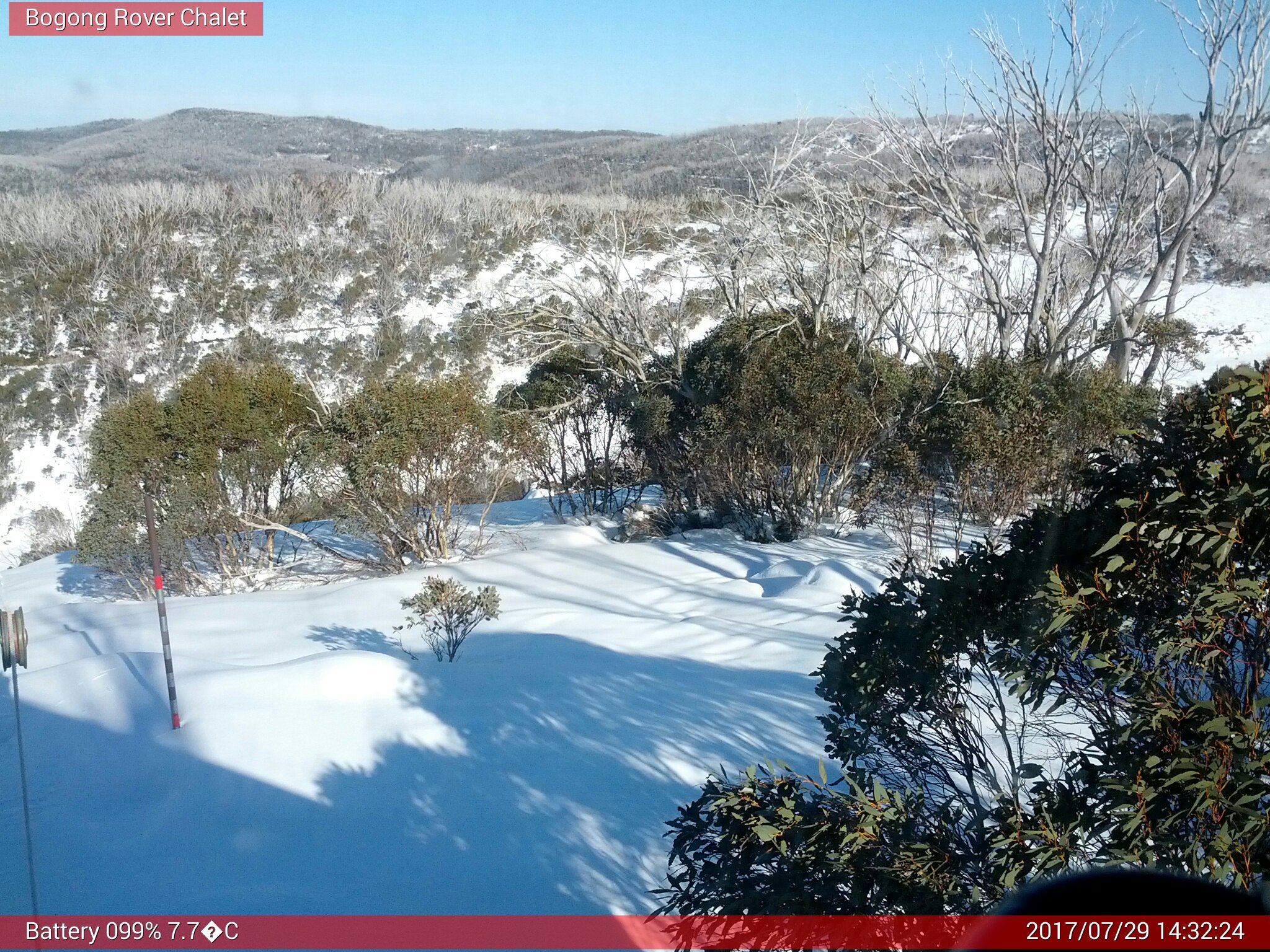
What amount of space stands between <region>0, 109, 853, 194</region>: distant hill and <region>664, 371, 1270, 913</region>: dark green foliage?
128 feet

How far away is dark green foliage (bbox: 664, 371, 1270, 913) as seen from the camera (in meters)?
2.16

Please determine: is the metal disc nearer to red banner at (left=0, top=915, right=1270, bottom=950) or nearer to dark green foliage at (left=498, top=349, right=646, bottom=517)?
red banner at (left=0, top=915, right=1270, bottom=950)

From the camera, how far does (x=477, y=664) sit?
7691 mm

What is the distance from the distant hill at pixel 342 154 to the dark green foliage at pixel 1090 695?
38.9 meters

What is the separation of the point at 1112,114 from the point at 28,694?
1457 centimetres

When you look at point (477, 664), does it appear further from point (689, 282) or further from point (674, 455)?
point (689, 282)

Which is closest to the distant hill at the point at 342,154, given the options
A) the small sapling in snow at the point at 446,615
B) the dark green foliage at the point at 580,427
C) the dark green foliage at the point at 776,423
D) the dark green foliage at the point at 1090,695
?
the dark green foliage at the point at 580,427

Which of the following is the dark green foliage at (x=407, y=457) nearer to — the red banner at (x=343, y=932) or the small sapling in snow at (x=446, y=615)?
the small sapling in snow at (x=446, y=615)

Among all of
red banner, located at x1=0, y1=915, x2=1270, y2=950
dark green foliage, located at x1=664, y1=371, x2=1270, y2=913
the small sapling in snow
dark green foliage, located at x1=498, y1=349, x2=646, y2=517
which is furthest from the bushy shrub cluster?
dark green foliage, located at x1=664, y1=371, x2=1270, y2=913

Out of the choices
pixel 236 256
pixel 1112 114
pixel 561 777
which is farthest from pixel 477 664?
pixel 236 256

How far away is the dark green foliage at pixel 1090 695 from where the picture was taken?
2160mm

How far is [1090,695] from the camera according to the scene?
2.68m

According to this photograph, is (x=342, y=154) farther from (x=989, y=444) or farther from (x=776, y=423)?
(x=989, y=444)

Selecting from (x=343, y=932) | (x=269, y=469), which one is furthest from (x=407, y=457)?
(x=343, y=932)
